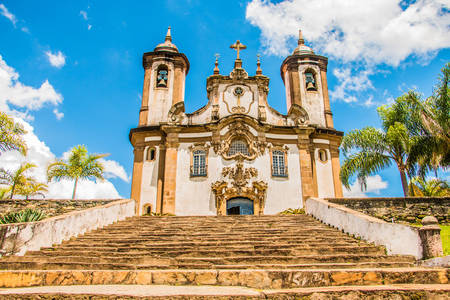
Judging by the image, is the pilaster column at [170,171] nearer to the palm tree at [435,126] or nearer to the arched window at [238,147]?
the arched window at [238,147]

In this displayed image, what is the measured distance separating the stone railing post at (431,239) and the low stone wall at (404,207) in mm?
6134

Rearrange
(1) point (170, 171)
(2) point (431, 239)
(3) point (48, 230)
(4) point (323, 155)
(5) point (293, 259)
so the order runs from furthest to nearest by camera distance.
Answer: (4) point (323, 155) < (1) point (170, 171) < (3) point (48, 230) < (5) point (293, 259) < (2) point (431, 239)

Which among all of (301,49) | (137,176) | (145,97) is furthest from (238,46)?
(137,176)

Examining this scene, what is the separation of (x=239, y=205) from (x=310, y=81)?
9.87 meters

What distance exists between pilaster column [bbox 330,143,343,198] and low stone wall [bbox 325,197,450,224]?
16.2 ft

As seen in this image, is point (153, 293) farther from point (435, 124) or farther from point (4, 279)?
point (435, 124)

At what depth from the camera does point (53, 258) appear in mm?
7023

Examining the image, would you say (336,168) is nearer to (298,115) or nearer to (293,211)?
(298,115)

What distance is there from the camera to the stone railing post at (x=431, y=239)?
6.35 metres

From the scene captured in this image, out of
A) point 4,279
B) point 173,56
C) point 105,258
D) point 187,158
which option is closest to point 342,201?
point 187,158

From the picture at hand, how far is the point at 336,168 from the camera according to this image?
61.5 feet

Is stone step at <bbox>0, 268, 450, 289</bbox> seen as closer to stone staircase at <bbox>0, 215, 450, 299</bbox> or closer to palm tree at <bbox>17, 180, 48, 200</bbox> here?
stone staircase at <bbox>0, 215, 450, 299</bbox>

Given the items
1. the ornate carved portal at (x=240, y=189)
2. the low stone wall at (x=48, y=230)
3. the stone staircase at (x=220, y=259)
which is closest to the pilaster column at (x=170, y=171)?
the ornate carved portal at (x=240, y=189)

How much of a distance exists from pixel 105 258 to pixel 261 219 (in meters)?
6.05
